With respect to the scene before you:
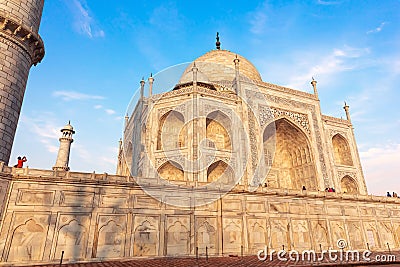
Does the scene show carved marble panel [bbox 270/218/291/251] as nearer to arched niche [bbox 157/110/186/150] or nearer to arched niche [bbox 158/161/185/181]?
arched niche [bbox 158/161/185/181]

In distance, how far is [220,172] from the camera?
18.0 meters

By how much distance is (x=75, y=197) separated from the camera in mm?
7938

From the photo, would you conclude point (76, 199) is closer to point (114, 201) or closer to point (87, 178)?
point (87, 178)

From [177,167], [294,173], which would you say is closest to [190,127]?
[177,167]

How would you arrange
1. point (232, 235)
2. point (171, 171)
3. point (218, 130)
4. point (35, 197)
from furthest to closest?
point (218, 130)
point (171, 171)
point (232, 235)
point (35, 197)

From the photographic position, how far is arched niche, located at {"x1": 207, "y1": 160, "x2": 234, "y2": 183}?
56.2 ft

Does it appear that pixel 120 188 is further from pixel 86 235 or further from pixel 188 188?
pixel 188 188

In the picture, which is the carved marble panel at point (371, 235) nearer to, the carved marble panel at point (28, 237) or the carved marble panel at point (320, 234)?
the carved marble panel at point (320, 234)

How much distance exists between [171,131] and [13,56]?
1145cm

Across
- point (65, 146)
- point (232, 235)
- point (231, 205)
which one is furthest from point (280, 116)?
point (65, 146)

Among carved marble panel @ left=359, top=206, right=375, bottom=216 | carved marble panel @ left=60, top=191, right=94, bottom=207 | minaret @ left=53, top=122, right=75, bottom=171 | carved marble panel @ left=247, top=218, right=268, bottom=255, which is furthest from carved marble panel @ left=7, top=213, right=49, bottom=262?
carved marble panel @ left=359, top=206, right=375, bottom=216

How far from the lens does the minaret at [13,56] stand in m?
8.31

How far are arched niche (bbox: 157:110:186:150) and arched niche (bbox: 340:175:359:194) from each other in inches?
586

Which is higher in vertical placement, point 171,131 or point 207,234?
point 171,131
